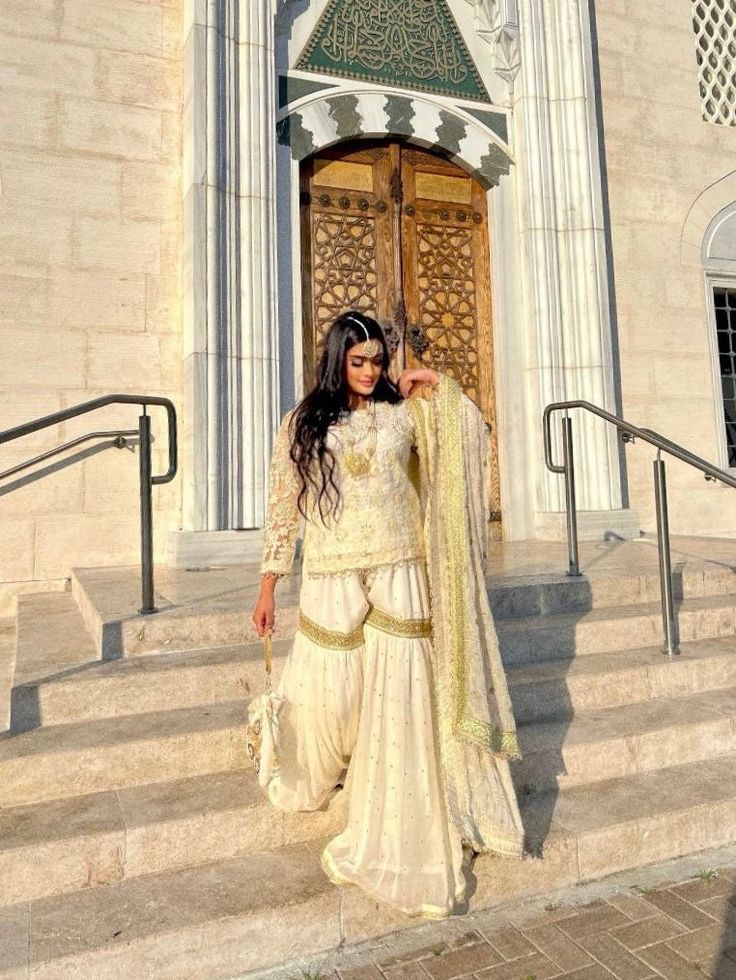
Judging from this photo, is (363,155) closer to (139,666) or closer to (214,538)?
(214,538)

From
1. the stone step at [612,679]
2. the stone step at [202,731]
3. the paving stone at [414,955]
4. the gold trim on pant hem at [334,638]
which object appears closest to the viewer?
the paving stone at [414,955]

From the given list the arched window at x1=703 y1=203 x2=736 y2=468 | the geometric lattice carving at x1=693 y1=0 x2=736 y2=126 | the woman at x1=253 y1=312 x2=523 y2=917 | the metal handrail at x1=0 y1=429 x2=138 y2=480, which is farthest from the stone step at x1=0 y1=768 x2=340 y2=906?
the geometric lattice carving at x1=693 y1=0 x2=736 y2=126

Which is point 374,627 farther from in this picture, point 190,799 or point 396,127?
point 396,127

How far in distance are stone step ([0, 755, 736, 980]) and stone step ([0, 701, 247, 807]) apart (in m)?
0.40

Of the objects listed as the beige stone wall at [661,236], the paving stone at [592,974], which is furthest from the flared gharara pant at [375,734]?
the beige stone wall at [661,236]

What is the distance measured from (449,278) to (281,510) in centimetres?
480

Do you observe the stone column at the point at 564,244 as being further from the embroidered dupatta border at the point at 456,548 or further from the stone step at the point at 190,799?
the embroidered dupatta border at the point at 456,548

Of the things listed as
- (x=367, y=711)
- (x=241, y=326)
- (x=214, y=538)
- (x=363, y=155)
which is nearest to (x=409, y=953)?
(x=367, y=711)

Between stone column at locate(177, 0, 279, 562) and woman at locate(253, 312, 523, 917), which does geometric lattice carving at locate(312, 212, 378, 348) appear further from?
woman at locate(253, 312, 523, 917)

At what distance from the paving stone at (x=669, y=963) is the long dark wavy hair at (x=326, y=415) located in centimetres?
157

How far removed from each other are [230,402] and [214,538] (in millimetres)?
1054

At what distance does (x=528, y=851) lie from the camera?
2.30m

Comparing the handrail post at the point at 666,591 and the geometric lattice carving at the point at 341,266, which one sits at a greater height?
the geometric lattice carving at the point at 341,266

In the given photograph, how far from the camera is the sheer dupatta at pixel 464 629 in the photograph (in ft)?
7.25
